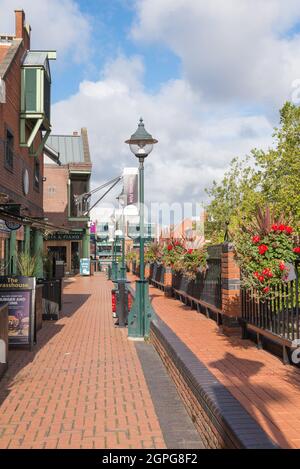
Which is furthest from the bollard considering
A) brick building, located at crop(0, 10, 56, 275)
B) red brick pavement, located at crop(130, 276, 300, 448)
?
brick building, located at crop(0, 10, 56, 275)

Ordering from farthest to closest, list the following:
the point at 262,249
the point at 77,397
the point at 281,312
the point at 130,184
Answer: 1. the point at 130,184
2. the point at 281,312
3. the point at 262,249
4. the point at 77,397

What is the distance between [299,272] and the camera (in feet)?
24.0

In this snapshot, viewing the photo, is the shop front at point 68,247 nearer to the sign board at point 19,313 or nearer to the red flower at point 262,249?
the sign board at point 19,313

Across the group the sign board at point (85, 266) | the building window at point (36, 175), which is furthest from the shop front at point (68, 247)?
the building window at point (36, 175)

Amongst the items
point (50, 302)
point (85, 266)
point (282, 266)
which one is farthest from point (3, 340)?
point (85, 266)

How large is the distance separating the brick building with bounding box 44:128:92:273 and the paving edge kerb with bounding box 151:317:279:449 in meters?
32.6

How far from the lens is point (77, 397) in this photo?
6195mm

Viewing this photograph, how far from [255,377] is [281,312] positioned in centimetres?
151

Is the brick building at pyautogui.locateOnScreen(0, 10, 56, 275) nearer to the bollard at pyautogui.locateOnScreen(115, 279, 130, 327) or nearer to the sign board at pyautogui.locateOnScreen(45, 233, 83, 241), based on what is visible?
the bollard at pyautogui.locateOnScreen(115, 279, 130, 327)

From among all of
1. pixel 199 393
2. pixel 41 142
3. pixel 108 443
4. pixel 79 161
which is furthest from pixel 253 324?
pixel 79 161

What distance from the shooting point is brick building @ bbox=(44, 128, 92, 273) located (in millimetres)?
39531

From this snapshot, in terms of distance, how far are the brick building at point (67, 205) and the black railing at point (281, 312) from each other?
1232 inches

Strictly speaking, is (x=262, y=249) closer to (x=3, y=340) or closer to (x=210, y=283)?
(x=3, y=340)

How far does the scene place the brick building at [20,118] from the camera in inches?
713
